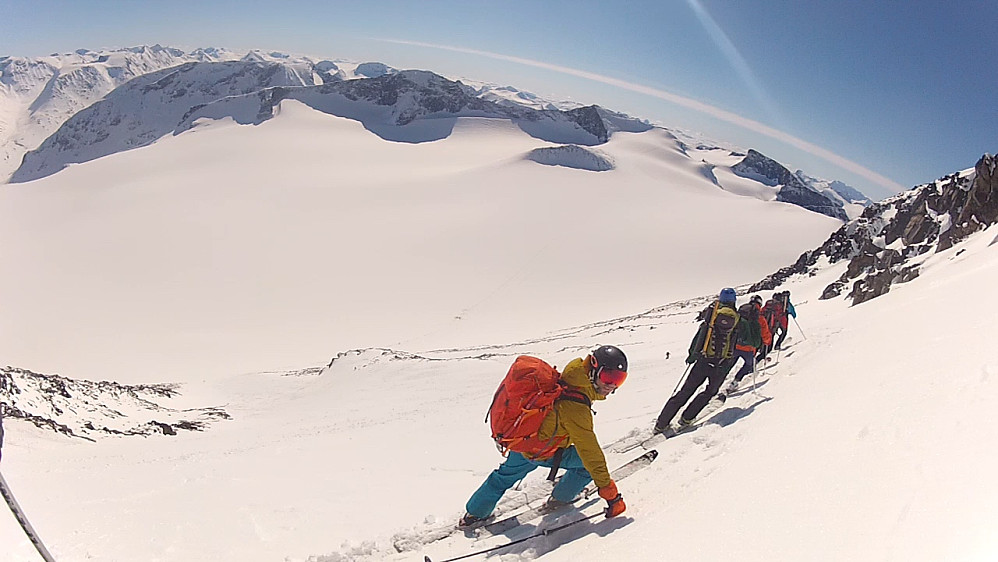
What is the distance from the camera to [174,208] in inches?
2124

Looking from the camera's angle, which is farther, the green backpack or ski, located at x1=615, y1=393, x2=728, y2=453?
the green backpack

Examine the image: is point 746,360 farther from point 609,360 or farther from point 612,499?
point 612,499

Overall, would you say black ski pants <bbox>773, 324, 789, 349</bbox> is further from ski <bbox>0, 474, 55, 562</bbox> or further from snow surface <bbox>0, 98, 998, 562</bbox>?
ski <bbox>0, 474, 55, 562</bbox>

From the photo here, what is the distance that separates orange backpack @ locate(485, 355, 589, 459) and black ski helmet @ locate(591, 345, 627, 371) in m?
0.27

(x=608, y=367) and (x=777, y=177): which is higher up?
(x=777, y=177)

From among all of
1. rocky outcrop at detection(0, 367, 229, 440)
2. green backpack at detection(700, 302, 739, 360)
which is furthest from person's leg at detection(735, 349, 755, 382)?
rocky outcrop at detection(0, 367, 229, 440)

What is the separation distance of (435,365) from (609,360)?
42.2 ft

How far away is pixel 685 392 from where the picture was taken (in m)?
5.97

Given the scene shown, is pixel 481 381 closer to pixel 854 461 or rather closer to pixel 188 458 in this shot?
pixel 188 458

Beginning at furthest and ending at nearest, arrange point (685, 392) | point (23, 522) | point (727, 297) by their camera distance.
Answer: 1. point (727, 297)
2. point (685, 392)
3. point (23, 522)

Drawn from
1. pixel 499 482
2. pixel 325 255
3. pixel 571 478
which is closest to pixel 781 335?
pixel 571 478

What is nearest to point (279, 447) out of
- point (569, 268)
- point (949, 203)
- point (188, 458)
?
point (188, 458)

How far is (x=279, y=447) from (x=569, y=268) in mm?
Answer: 33877

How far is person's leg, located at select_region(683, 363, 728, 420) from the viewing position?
19.7 ft
